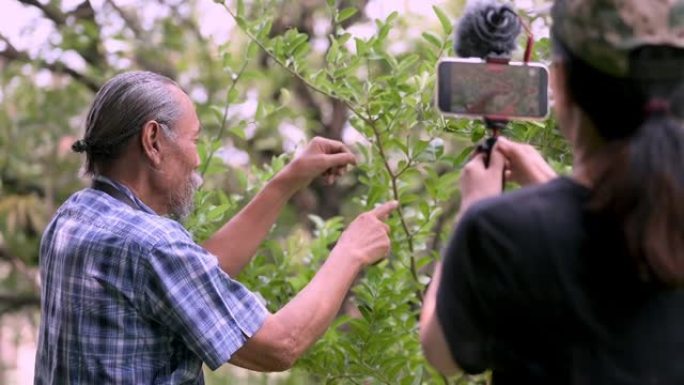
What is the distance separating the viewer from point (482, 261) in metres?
1.58

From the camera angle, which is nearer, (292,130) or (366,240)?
(366,240)

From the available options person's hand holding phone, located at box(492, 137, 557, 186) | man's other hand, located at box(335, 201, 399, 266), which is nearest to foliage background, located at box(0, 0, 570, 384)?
man's other hand, located at box(335, 201, 399, 266)

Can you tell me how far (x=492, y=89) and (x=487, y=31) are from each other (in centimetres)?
9

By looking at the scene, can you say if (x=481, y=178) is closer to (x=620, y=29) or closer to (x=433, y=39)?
(x=620, y=29)

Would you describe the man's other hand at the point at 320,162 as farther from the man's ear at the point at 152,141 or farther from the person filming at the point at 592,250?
the person filming at the point at 592,250

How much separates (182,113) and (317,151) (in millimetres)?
381

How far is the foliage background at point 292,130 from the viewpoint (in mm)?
2922

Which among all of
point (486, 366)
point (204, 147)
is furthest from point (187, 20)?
point (486, 366)

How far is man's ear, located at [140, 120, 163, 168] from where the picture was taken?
255 cm

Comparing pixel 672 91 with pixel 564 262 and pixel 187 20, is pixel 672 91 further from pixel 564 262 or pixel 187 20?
pixel 187 20

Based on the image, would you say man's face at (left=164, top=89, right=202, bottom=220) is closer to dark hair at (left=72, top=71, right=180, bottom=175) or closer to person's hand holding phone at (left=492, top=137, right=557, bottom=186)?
dark hair at (left=72, top=71, right=180, bottom=175)

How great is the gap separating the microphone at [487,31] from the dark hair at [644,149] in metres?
0.29

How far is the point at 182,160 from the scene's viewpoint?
2.62 meters

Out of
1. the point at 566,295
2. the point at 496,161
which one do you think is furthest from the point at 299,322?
the point at 566,295
